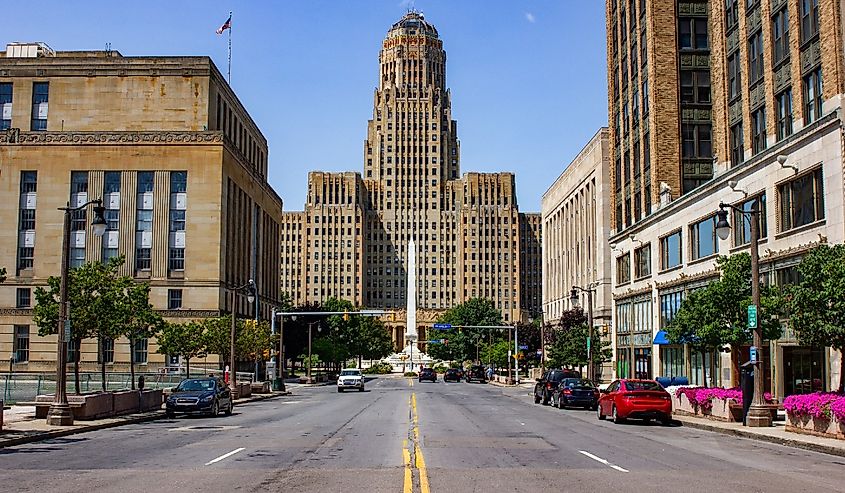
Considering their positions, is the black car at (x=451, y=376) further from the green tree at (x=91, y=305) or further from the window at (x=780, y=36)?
the window at (x=780, y=36)

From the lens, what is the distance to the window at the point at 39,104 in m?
86.1

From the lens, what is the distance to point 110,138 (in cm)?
8294

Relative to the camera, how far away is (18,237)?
82500 millimetres

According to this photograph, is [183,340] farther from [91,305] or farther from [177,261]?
[91,305]

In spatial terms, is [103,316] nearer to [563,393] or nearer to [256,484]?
[563,393]

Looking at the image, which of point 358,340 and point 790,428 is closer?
point 790,428

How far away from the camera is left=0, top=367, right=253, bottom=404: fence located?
4538cm

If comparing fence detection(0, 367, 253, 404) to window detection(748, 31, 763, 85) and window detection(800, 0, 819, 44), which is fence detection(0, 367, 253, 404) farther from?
window detection(800, 0, 819, 44)

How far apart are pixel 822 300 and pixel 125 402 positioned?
2482cm

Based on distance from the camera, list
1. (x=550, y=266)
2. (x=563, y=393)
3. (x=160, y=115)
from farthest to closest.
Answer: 1. (x=550, y=266)
2. (x=160, y=115)
3. (x=563, y=393)

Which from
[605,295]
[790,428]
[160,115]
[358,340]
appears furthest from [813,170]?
[358,340]

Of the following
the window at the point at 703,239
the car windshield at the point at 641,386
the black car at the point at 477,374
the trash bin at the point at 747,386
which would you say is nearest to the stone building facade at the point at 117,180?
the black car at the point at 477,374

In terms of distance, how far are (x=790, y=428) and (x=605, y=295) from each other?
6179cm

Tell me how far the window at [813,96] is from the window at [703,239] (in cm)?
1150
